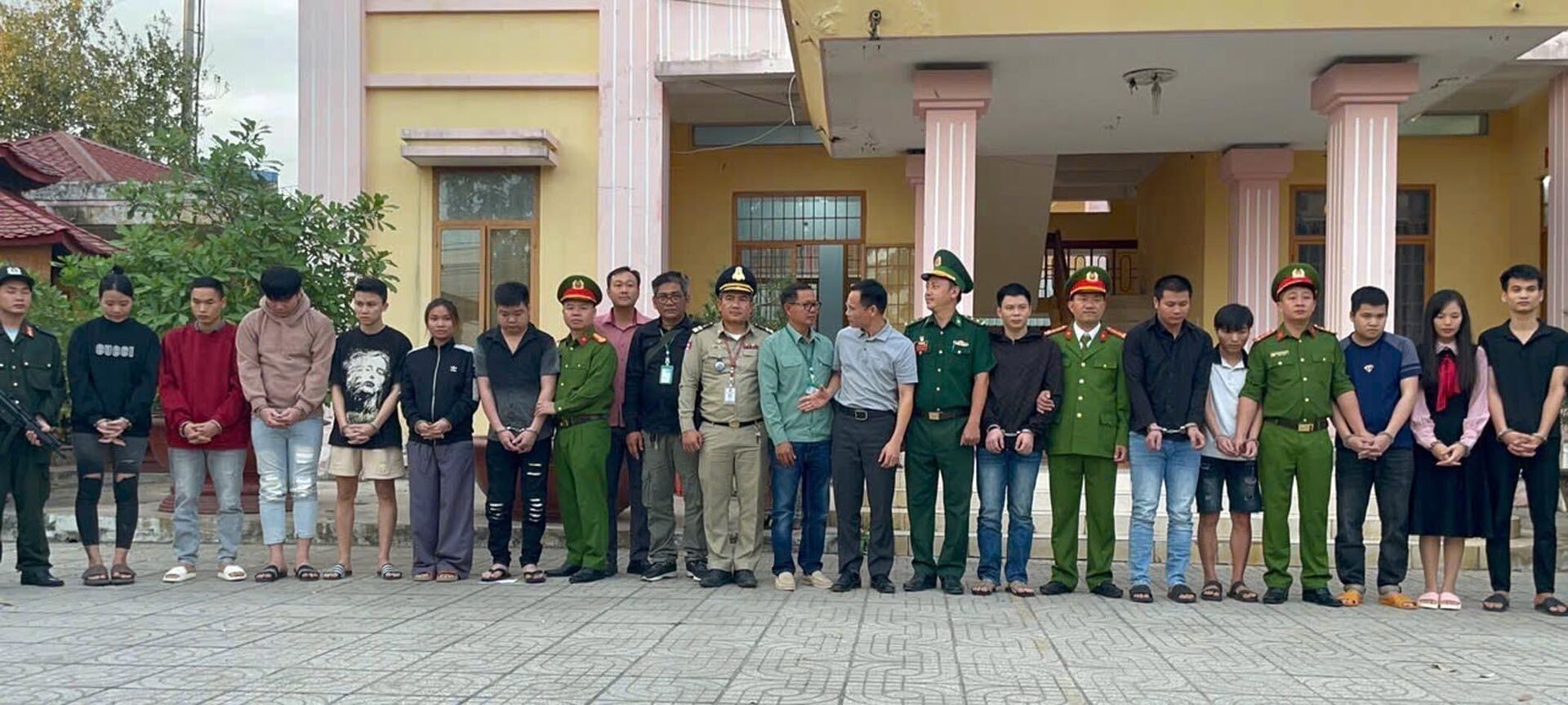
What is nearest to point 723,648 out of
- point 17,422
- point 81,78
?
point 17,422

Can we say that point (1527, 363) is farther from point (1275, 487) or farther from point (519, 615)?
point (519, 615)

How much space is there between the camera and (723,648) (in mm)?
5406

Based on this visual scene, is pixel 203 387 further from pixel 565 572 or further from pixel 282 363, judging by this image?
pixel 565 572

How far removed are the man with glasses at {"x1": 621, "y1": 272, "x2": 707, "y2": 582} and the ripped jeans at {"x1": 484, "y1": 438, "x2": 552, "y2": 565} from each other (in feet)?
1.79

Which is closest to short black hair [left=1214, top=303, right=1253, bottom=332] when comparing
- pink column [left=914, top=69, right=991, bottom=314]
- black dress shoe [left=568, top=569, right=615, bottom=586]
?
pink column [left=914, top=69, right=991, bottom=314]

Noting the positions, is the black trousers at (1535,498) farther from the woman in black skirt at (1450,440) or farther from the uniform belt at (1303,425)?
the uniform belt at (1303,425)

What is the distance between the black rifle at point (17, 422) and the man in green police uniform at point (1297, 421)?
6.53m

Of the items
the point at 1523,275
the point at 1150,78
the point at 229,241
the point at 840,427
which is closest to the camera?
the point at 1523,275

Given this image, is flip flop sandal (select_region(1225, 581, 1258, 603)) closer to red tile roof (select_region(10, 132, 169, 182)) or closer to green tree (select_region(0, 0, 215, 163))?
red tile roof (select_region(10, 132, 169, 182))

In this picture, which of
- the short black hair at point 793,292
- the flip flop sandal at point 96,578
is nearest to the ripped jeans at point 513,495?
the short black hair at point 793,292

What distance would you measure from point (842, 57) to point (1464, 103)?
26.3ft

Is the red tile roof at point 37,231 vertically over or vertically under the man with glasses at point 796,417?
over

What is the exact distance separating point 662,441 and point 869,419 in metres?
1.24

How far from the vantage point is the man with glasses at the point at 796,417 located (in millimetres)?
7062
